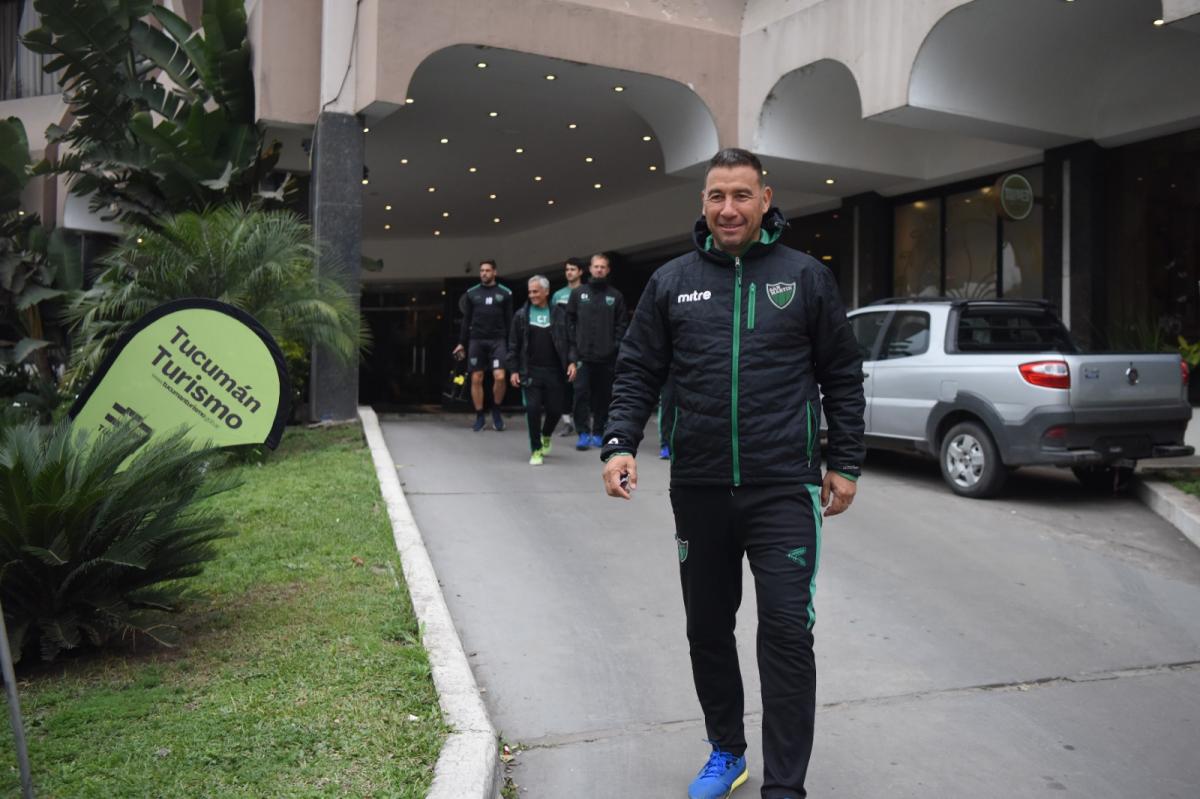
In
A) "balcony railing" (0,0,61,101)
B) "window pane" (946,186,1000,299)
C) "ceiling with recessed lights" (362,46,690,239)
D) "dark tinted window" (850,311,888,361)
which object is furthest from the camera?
"balcony railing" (0,0,61,101)

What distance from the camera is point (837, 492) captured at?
369 centimetres

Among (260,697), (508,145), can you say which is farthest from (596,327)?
(508,145)

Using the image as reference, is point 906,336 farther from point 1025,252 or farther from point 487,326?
point 1025,252

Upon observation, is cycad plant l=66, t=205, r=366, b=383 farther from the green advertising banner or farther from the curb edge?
the green advertising banner

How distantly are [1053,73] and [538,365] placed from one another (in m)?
7.55

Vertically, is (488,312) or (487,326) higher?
(488,312)

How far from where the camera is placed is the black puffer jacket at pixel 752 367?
3.60m

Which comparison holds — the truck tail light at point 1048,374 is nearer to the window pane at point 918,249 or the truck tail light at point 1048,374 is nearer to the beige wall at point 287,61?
the window pane at point 918,249

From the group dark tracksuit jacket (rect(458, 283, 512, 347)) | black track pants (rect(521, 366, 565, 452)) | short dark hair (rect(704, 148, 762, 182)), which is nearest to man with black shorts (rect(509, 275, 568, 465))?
black track pants (rect(521, 366, 565, 452))

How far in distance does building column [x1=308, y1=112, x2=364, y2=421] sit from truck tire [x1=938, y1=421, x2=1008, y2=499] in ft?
24.9

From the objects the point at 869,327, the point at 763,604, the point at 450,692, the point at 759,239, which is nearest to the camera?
the point at 763,604

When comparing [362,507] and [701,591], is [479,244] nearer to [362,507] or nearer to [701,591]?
[362,507]

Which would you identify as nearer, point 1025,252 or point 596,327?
point 596,327

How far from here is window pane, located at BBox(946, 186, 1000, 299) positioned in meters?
16.7
